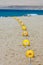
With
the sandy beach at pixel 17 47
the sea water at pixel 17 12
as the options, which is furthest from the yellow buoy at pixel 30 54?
the sea water at pixel 17 12

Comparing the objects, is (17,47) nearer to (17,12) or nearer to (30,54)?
(30,54)

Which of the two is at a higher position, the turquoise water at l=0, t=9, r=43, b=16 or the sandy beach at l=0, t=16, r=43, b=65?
the turquoise water at l=0, t=9, r=43, b=16

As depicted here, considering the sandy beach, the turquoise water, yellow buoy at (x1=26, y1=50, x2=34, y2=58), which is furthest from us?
the turquoise water

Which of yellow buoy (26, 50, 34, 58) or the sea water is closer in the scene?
yellow buoy (26, 50, 34, 58)

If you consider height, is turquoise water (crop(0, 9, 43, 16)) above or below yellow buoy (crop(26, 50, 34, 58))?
above

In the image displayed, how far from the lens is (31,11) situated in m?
14.6

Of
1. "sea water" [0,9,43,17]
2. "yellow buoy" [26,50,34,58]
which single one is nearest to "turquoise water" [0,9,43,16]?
"sea water" [0,9,43,17]

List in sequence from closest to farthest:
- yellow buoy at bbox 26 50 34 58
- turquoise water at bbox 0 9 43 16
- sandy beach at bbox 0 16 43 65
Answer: sandy beach at bbox 0 16 43 65, yellow buoy at bbox 26 50 34 58, turquoise water at bbox 0 9 43 16

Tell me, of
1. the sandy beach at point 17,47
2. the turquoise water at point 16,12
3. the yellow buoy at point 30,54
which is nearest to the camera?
the sandy beach at point 17,47

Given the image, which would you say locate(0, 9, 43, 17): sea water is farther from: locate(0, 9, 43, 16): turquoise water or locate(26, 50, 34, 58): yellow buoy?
locate(26, 50, 34, 58): yellow buoy

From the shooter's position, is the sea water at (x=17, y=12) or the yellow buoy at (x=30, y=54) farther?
the sea water at (x=17, y=12)

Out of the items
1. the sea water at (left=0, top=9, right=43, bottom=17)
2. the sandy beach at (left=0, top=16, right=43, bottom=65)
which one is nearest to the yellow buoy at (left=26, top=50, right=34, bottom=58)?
the sandy beach at (left=0, top=16, right=43, bottom=65)

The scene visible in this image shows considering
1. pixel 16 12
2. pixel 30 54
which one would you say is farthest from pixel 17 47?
pixel 16 12

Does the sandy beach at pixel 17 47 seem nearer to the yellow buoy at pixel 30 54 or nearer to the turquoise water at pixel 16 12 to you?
the yellow buoy at pixel 30 54
